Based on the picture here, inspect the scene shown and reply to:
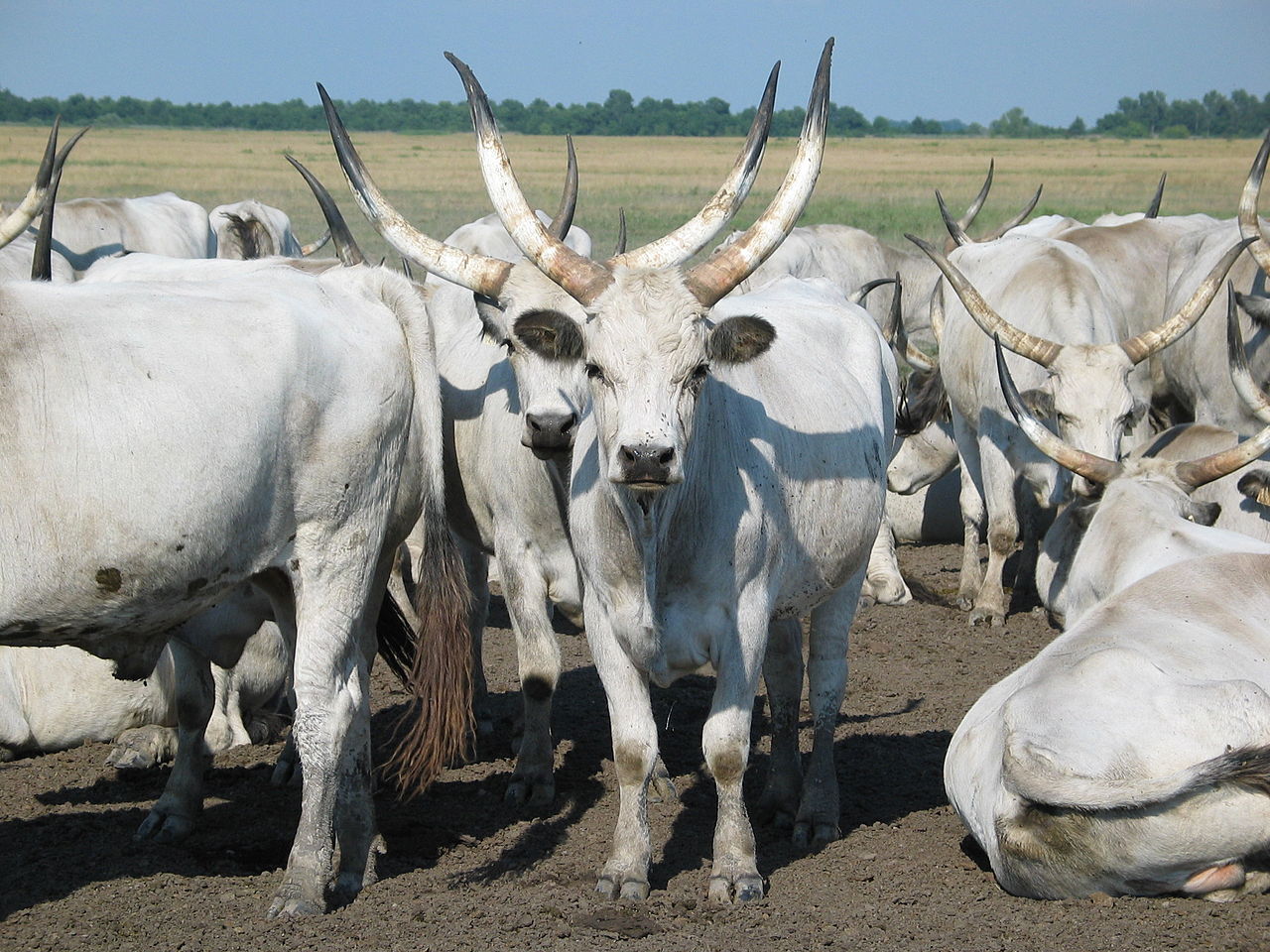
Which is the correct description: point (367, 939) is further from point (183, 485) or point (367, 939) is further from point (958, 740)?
point (958, 740)

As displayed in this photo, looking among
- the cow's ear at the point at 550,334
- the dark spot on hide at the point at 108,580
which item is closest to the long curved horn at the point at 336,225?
the cow's ear at the point at 550,334

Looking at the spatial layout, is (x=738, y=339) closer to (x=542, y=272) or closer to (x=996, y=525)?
(x=542, y=272)

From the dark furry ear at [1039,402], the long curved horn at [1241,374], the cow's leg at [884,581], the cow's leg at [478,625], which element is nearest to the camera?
the cow's leg at [478,625]

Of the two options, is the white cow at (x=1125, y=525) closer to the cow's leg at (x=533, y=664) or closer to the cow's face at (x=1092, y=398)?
the cow's face at (x=1092, y=398)

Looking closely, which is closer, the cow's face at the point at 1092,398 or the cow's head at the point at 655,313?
the cow's head at the point at 655,313

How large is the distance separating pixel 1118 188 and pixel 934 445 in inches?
1569

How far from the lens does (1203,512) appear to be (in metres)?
6.46

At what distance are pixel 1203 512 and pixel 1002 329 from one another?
2.28 metres

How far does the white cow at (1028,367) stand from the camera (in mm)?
8117

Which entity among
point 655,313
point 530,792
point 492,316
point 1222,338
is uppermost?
point 655,313

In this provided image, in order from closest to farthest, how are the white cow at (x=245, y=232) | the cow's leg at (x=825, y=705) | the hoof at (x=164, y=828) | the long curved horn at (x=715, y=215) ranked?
the long curved horn at (x=715, y=215), the hoof at (x=164, y=828), the cow's leg at (x=825, y=705), the white cow at (x=245, y=232)

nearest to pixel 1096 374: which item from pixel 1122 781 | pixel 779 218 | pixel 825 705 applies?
pixel 825 705

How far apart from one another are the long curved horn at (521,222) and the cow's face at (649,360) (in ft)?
0.36

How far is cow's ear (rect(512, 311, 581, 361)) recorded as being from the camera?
15.5 ft
